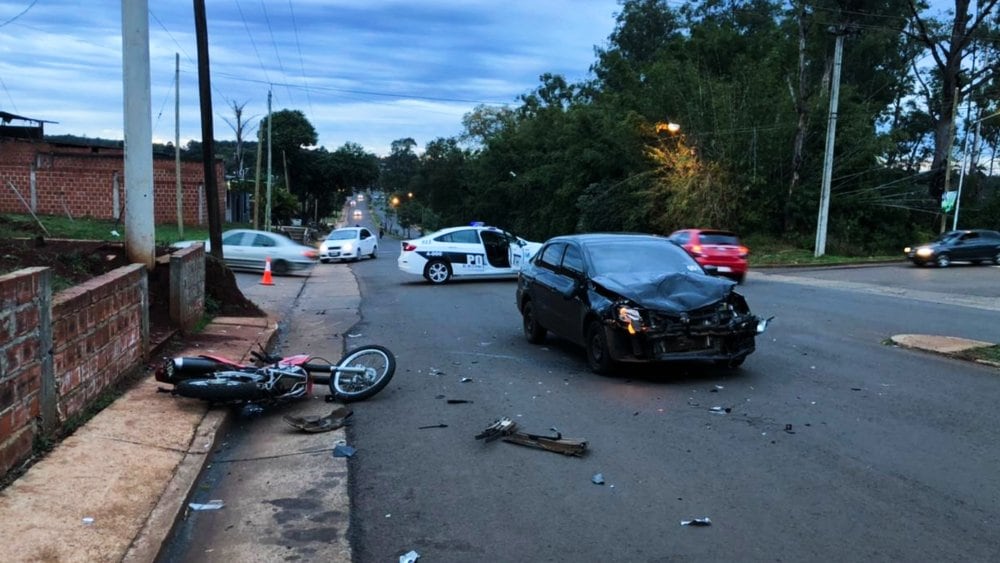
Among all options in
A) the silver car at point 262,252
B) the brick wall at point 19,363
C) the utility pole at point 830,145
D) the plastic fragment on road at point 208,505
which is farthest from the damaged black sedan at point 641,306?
the utility pole at point 830,145

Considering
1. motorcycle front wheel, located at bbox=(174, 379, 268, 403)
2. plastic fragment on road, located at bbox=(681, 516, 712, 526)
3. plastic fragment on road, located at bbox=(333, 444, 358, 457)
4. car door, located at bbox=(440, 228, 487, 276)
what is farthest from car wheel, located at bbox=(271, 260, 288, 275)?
plastic fragment on road, located at bbox=(681, 516, 712, 526)

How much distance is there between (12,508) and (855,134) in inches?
1536

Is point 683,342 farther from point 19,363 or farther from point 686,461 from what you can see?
point 19,363

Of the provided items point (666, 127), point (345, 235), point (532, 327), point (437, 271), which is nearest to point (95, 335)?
point (532, 327)

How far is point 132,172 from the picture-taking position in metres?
9.80

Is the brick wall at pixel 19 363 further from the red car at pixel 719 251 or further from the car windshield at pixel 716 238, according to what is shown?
the car windshield at pixel 716 238

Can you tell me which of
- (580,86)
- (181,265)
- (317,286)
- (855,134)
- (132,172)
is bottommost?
(317,286)

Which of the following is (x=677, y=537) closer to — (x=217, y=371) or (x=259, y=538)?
(x=259, y=538)

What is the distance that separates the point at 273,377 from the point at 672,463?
3.65 meters

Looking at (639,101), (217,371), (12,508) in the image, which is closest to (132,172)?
(217,371)

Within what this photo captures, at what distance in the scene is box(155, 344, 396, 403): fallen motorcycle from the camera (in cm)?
670

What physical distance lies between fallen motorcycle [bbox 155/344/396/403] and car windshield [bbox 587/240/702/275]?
2931 mm

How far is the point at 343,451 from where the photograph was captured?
5965 mm

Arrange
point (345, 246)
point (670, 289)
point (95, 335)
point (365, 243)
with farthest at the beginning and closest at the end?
1. point (365, 243)
2. point (345, 246)
3. point (670, 289)
4. point (95, 335)
